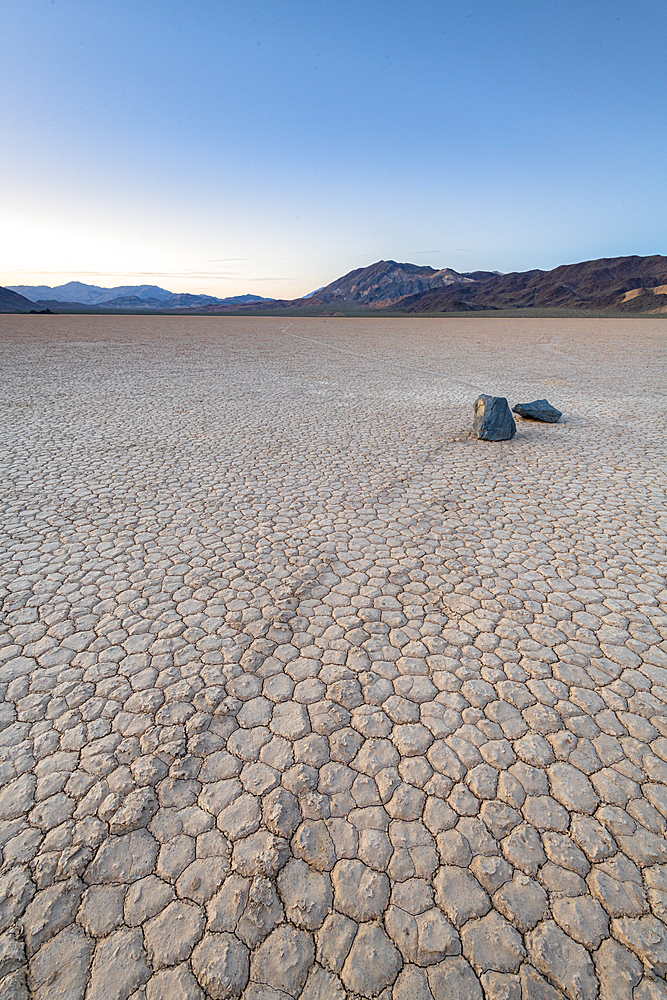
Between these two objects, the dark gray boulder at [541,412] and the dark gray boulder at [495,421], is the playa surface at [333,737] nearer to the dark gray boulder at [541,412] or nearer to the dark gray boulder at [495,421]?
the dark gray boulder at [495,421]

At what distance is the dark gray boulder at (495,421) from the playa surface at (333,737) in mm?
1631

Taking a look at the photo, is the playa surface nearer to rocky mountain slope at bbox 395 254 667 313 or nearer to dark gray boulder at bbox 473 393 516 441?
dark gray boulder at bbox 473 393 516 441

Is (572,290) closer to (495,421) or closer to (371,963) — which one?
(495,421)

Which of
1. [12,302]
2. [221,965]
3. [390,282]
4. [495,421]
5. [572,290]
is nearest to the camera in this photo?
[221,965]

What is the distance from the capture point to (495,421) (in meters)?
6.95

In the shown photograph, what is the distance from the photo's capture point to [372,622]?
3074 millimetres

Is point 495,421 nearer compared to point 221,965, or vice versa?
point 221,965

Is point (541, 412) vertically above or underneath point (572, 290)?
above

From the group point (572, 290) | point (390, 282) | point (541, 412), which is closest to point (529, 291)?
point (572, 290)

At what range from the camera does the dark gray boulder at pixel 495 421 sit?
6.94 m

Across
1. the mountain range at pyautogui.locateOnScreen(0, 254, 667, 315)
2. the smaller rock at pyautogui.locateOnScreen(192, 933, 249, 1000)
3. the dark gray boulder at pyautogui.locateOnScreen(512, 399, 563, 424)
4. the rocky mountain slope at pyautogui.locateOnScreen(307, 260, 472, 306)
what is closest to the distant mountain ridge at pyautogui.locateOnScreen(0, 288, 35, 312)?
the mountain range at pyautogui.locateOnScreen(0, 254, 667, 315)

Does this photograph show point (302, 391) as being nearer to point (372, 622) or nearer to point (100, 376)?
point (100, 376)

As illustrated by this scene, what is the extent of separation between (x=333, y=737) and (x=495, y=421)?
5.72 metres

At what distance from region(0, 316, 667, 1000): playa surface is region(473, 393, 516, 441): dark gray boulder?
5.35 feet
